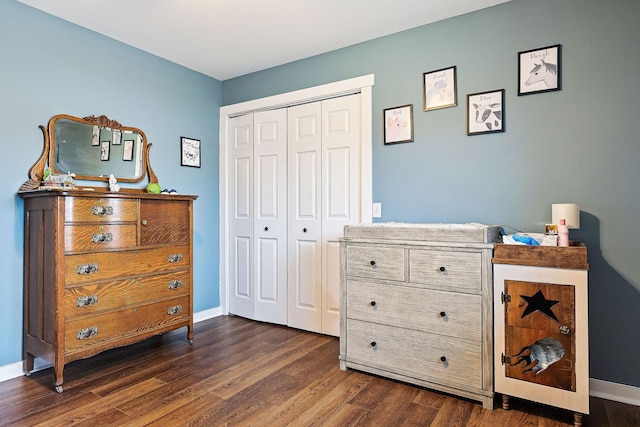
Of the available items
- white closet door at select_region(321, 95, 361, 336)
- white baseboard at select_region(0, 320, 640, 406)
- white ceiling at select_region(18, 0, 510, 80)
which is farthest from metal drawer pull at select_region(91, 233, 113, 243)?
white closet door at select_region(321, 95, 361, 336)

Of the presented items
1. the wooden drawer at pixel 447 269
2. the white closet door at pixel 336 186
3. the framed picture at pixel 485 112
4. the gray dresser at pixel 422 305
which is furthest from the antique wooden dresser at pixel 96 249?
the framed picture at pixel 485 112

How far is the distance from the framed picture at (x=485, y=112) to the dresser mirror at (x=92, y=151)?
2.74 metres

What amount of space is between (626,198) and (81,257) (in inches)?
134

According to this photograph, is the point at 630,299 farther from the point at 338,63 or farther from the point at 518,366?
the point at 338,63

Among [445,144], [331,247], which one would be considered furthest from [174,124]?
[445,144]

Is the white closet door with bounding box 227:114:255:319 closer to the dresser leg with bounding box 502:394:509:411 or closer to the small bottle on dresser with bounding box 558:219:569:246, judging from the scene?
the dresser leg with bounding box 502:394:509:411

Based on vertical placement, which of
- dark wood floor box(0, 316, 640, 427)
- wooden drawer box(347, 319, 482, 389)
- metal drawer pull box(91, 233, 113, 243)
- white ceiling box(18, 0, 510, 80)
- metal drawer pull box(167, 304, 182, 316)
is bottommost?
dark wood floor box(0, 316, 640, 427)

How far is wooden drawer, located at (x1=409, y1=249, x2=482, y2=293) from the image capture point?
212cm

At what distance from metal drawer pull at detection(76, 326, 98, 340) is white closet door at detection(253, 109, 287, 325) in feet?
5.20

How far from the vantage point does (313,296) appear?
11.2 feet

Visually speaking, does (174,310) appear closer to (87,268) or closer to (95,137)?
(87,268)

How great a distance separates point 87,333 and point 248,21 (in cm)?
248

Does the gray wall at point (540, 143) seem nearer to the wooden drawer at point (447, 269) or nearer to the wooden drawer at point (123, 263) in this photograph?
the wooden drawer at point (447, 269)

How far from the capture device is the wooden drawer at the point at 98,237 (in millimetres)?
2350
